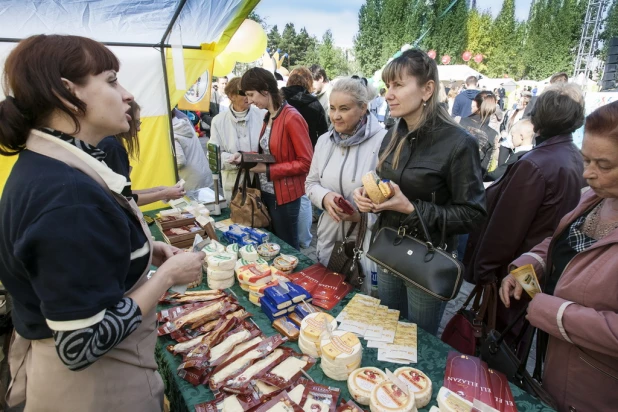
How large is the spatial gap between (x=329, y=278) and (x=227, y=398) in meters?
0.88

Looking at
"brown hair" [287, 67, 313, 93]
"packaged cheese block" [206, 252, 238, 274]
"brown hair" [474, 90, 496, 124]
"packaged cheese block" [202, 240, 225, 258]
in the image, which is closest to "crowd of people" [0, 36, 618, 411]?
"packaged cheese block" [206, 252, 238, 274]

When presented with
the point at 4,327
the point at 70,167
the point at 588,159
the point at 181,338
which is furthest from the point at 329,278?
the point at 4,327

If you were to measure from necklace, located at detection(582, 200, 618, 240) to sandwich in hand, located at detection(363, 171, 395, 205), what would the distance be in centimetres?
75

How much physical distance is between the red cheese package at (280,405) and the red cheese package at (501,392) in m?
0.68

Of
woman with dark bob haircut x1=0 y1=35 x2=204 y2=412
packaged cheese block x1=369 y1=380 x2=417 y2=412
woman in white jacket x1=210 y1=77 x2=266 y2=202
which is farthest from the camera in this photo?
woman in white jacket x1=210 y1=77 x2=266 y2=202

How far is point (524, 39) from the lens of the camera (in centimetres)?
3641

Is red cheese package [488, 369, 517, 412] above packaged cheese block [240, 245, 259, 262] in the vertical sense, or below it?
below

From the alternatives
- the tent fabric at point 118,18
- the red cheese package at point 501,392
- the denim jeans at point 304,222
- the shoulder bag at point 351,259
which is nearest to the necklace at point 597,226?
the red cheese package at point 501,392

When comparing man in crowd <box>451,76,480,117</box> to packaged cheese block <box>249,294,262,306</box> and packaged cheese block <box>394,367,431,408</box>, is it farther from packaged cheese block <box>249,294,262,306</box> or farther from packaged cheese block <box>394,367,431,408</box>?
packaged cheese block <box>394,367,431,408</box>

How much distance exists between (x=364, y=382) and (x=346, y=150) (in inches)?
54.1

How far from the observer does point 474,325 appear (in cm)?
164

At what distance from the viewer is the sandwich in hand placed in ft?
5.18

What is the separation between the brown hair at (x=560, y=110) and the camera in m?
1.88

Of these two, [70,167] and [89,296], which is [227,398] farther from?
[70,167]
